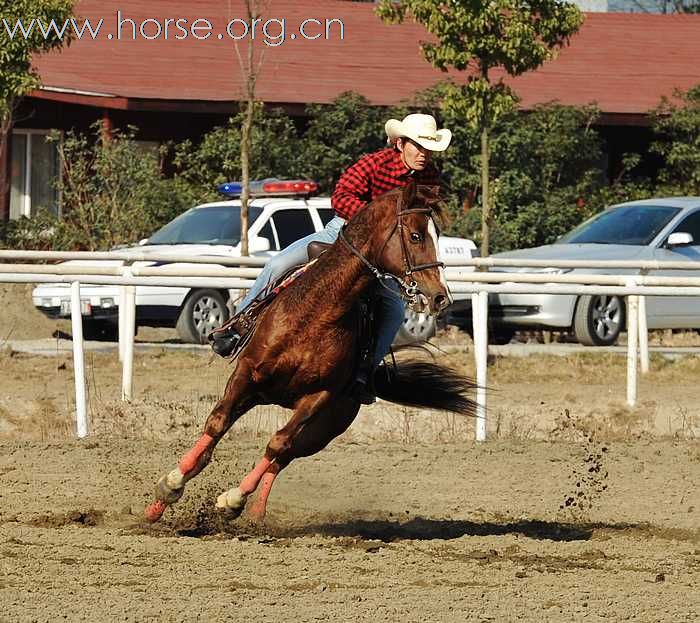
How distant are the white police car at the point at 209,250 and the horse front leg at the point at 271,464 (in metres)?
6.78

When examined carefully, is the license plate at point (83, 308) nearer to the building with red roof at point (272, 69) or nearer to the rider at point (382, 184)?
the rider at point (382, 184)

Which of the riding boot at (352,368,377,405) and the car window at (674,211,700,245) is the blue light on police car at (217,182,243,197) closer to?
the car window at (674,211,700,245)

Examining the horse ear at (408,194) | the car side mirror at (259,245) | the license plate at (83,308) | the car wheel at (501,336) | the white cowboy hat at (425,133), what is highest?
the white cowboy hat at (425,133)

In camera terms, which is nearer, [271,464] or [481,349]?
[271,464]

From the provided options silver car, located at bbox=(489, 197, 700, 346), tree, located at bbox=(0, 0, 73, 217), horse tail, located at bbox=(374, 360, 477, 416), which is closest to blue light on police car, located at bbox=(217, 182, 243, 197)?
tree, located at bbox=(0, 0, 73, 217)

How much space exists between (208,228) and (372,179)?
363 inches

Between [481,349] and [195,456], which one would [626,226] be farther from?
[195,456]

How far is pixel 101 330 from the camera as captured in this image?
16.5 m

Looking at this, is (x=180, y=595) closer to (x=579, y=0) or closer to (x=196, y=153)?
(x=196, y=153)

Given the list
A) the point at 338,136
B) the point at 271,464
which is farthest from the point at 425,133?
the point at 338,136

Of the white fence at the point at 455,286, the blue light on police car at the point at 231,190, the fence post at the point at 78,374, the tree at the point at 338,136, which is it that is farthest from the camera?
the tree at the point at 338,136

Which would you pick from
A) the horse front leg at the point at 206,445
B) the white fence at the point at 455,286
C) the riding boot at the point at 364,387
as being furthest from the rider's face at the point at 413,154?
the white fence at the point at 455,286

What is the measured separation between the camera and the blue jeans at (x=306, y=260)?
296 inches

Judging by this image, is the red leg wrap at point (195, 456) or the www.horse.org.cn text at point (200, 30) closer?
the red leg wrap at point (195, 456)
